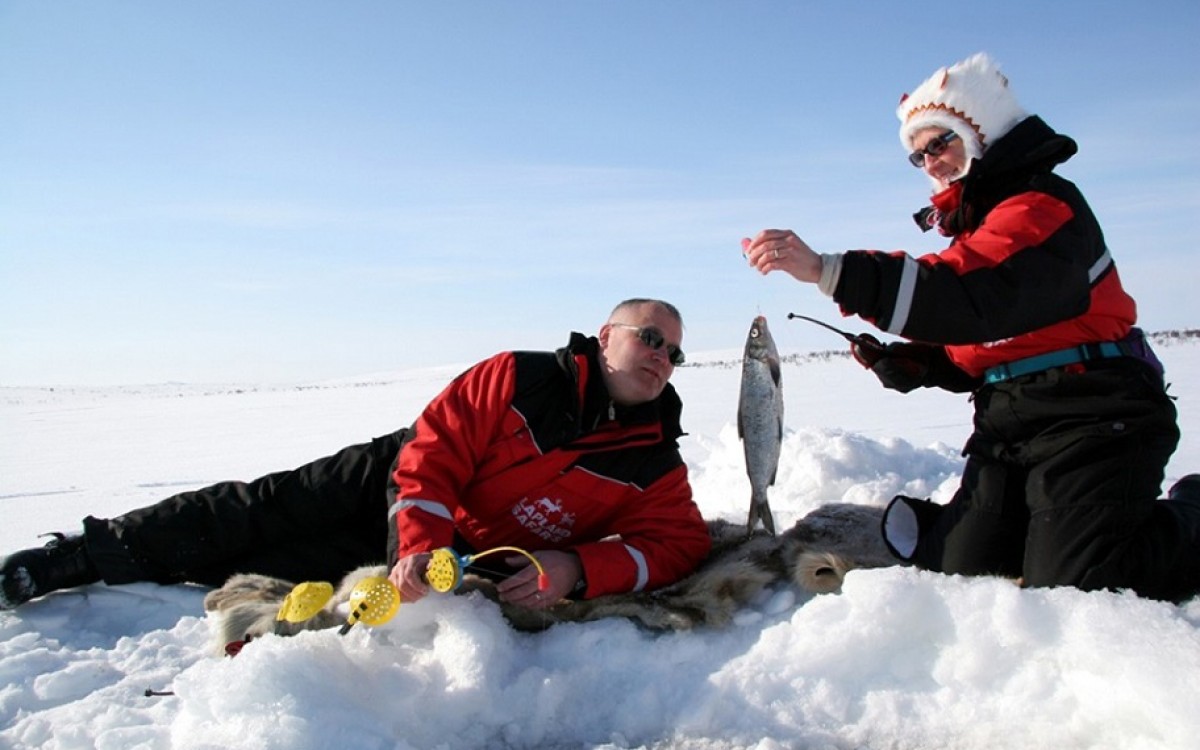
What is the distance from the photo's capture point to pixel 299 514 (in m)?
3.78

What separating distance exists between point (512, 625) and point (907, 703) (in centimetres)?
130

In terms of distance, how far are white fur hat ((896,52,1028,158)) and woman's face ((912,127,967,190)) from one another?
0.03m

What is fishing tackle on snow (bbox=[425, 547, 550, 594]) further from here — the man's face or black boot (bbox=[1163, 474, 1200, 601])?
black boot (bbox=[1163, 474, 1200, 601])

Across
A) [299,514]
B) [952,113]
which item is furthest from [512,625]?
[952,113]

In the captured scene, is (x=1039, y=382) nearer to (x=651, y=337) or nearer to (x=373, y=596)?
(x=651, y=337)

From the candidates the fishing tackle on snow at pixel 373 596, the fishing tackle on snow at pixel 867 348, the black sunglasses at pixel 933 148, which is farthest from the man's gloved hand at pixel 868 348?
the fishing tackle on snow at pixel 373 596

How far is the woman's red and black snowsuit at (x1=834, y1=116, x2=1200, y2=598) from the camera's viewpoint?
7.87 ft

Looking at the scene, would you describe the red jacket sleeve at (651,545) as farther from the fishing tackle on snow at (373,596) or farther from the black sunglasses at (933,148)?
the black sunglasses at (933,148)

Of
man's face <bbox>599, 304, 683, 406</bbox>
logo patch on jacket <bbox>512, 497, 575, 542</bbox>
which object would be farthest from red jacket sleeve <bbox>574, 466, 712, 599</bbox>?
man's face <bbox>599, 304, 683, 406</bbox>

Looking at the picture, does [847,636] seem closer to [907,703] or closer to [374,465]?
[907,703]

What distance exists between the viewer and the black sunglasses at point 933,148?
2.85m

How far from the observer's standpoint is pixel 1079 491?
2.63m

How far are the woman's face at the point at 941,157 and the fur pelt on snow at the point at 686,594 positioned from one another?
146 centimetres

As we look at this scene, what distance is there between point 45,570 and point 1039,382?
403 centimetres
